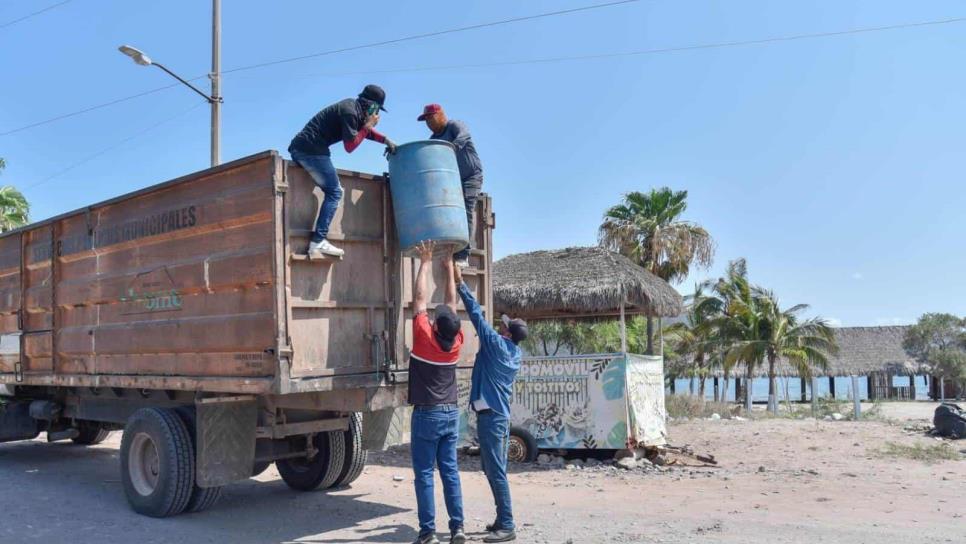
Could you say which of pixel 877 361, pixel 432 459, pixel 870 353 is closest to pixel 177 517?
pixel 432 459

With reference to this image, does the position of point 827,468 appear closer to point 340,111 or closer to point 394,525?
point 394,525

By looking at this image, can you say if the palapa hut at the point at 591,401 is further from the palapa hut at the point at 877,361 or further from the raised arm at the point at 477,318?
the palapa hut at the point at 877,361

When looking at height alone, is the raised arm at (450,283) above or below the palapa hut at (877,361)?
above

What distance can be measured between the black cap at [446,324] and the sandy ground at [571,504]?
1732mm

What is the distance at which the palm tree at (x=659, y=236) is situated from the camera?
27.5 m

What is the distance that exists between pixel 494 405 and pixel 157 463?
3.16 m

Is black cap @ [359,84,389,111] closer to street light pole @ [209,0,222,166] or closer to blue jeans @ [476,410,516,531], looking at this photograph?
blue jeans @ [476,410,516,531]

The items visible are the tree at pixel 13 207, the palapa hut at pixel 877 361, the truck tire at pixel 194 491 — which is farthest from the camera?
the palapa hut at pixel 877 361

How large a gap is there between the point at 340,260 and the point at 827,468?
24.9 feet

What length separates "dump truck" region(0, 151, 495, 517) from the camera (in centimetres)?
593

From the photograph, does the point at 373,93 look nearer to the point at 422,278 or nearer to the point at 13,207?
the point at 422,278

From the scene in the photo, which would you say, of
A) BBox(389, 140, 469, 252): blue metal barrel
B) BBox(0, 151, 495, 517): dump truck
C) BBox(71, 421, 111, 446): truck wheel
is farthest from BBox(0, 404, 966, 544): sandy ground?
BBox(389, 140, 469, 252): blue metal barrel

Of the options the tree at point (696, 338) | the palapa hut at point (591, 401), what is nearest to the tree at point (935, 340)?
the tree at point (696, 338)

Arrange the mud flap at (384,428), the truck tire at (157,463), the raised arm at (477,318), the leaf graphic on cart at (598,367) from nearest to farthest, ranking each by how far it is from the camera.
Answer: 1. the raised arm at (477,318)
2. the truck tire at (157,463)
3. the mud flap at (384,428)
4. the leaf graphic on cart at (598,367)
